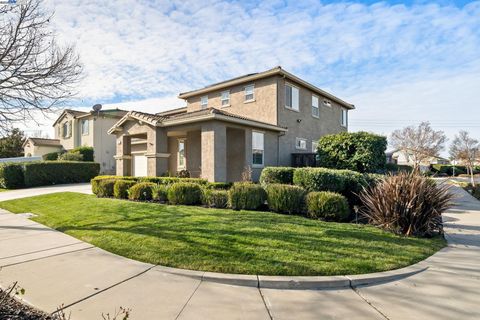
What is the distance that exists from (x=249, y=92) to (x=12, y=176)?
17891mm

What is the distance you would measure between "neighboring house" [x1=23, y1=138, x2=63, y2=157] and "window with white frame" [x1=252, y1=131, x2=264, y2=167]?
29770 mm

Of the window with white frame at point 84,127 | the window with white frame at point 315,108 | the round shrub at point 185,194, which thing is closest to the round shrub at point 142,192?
the round shrub at point 185,194

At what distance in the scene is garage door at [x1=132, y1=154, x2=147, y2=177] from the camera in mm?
18933

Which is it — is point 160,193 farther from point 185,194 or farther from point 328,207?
point 328,207

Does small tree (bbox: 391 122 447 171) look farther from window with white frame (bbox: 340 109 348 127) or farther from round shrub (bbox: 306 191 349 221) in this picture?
round shrub (bbox: 306 191 349 221)

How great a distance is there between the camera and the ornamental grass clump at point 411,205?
698 cm

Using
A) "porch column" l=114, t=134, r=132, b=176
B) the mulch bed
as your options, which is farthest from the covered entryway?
the mulch bed

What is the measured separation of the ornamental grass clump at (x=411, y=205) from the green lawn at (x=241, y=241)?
18.4 inches

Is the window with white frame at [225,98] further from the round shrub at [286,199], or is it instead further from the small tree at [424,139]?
the small tree at [424,139]

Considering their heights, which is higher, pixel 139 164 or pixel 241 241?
pixel 139 164

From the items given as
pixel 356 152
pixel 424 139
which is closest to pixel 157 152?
pixel 356 152

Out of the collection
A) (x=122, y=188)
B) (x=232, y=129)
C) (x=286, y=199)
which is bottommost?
(x=286, y=199)

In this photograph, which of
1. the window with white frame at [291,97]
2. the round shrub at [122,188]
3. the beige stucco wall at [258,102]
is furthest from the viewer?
the window with white frame at [291,97]

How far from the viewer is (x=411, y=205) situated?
272 inches
